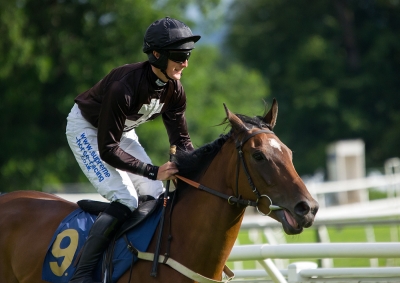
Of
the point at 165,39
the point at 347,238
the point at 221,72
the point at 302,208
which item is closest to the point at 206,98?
the point at 221,72

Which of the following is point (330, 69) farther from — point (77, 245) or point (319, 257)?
point (77, 245)

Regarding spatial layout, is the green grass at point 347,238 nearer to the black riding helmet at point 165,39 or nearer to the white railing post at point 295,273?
the white railing post at point 295,273

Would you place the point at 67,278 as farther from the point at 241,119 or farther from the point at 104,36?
the point at 104,36

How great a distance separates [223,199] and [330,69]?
35048 mm

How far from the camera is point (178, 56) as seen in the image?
4.76 metres

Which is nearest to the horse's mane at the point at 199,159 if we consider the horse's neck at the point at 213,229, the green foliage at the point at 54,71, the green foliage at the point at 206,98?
the horse's neck at the point at 213,229

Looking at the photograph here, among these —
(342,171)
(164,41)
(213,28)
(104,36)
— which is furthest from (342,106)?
(164,41)

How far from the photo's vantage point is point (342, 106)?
38.0 meters

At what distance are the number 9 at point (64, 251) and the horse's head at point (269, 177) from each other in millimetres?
1241

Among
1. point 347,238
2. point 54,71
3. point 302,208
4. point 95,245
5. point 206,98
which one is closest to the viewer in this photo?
point 302,208

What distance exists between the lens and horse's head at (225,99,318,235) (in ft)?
13.3

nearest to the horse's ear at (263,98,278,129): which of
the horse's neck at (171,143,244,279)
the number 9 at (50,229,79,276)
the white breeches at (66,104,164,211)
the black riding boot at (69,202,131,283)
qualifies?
the horse's neck at (171,143,244,279)

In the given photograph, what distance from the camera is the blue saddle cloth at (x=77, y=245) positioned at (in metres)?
4.60

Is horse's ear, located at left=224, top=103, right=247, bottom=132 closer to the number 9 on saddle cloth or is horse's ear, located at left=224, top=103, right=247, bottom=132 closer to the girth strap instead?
the number 9 on saddle cloth
